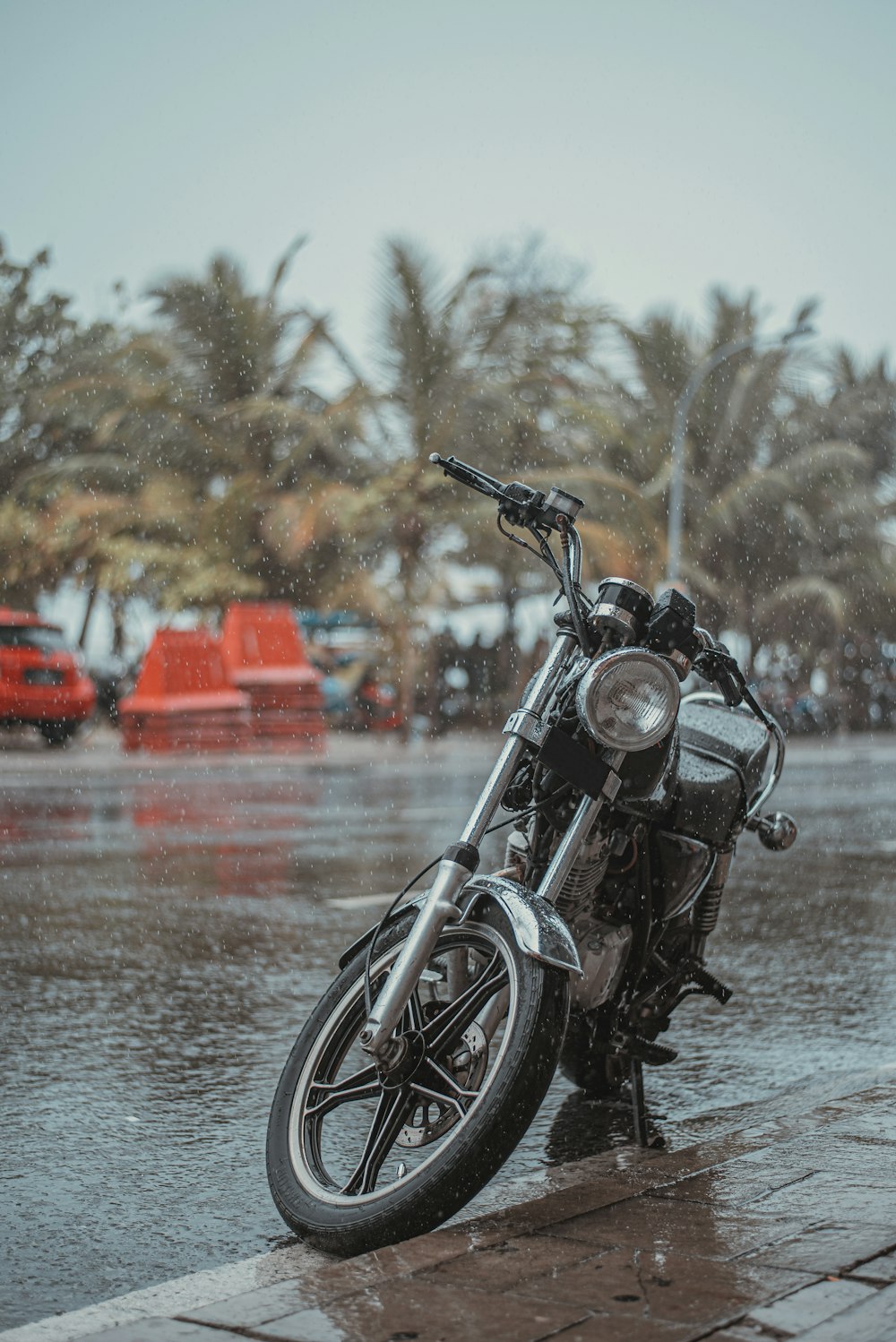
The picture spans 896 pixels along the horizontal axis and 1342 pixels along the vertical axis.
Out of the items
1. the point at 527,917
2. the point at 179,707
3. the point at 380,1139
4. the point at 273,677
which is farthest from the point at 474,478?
the point at 273,677

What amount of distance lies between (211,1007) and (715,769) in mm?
2334

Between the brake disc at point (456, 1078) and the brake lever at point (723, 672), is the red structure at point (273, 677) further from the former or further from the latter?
the brake disc at point (456, 1078)

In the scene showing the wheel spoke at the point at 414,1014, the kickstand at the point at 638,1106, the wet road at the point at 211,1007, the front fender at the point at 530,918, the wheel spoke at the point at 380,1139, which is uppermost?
the front fender at the point at 530,918

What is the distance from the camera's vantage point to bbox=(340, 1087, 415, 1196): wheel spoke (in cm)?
309

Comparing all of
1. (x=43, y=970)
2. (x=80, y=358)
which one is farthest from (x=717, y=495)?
(x=43, y=970)

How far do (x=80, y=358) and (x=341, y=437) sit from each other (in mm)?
12450

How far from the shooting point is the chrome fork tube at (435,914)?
3.08m

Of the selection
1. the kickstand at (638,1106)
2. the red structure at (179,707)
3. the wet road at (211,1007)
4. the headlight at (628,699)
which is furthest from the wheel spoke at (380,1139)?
the red structure at (179,707)

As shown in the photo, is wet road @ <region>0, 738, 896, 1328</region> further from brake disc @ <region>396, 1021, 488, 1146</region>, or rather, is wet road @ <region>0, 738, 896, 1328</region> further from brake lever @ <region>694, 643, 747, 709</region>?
brake lever @ <region>694, 643, 747, 709</region>

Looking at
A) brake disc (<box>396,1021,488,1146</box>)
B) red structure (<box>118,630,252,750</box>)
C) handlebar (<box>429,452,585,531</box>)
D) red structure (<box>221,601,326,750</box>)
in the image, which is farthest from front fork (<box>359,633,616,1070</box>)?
red structure (<box>221,601,326,750</box>)

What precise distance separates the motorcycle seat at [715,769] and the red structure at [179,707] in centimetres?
1905

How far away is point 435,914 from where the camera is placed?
313cm

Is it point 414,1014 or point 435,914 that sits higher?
point 435,914

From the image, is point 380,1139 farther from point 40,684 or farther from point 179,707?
point 40,684
